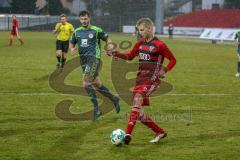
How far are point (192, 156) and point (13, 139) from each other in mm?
3179

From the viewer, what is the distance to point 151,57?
350 inches

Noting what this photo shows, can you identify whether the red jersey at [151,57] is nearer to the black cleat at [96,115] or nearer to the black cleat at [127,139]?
the black cleat at [127,139]

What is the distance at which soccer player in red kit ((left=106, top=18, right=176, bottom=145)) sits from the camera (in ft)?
28.8

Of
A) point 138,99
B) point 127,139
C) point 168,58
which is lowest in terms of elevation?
point 127,139

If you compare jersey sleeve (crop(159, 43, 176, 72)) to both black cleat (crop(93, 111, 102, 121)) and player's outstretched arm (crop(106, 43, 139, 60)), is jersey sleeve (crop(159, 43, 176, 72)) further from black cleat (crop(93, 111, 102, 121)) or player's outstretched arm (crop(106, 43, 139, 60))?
black cleat (crop(93, 111, 102, 121))

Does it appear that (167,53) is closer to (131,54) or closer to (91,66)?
(131,54)

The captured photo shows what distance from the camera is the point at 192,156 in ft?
26.9

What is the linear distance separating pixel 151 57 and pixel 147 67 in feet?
0.70

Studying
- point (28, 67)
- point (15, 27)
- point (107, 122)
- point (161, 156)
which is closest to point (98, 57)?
point (107, 122)

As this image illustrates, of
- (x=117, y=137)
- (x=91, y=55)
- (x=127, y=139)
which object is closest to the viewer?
(x=117, y=137)

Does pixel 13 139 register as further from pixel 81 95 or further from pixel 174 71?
pixel 174 71

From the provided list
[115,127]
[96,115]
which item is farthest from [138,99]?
[96,115]

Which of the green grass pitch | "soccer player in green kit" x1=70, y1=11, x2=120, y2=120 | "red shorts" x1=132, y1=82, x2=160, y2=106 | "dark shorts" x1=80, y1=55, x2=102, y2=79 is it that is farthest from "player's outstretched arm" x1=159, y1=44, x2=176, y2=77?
"dark shorts" x1=80, y1=55, x2=102, y2=79

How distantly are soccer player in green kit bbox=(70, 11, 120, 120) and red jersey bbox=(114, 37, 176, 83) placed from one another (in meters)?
2.66
